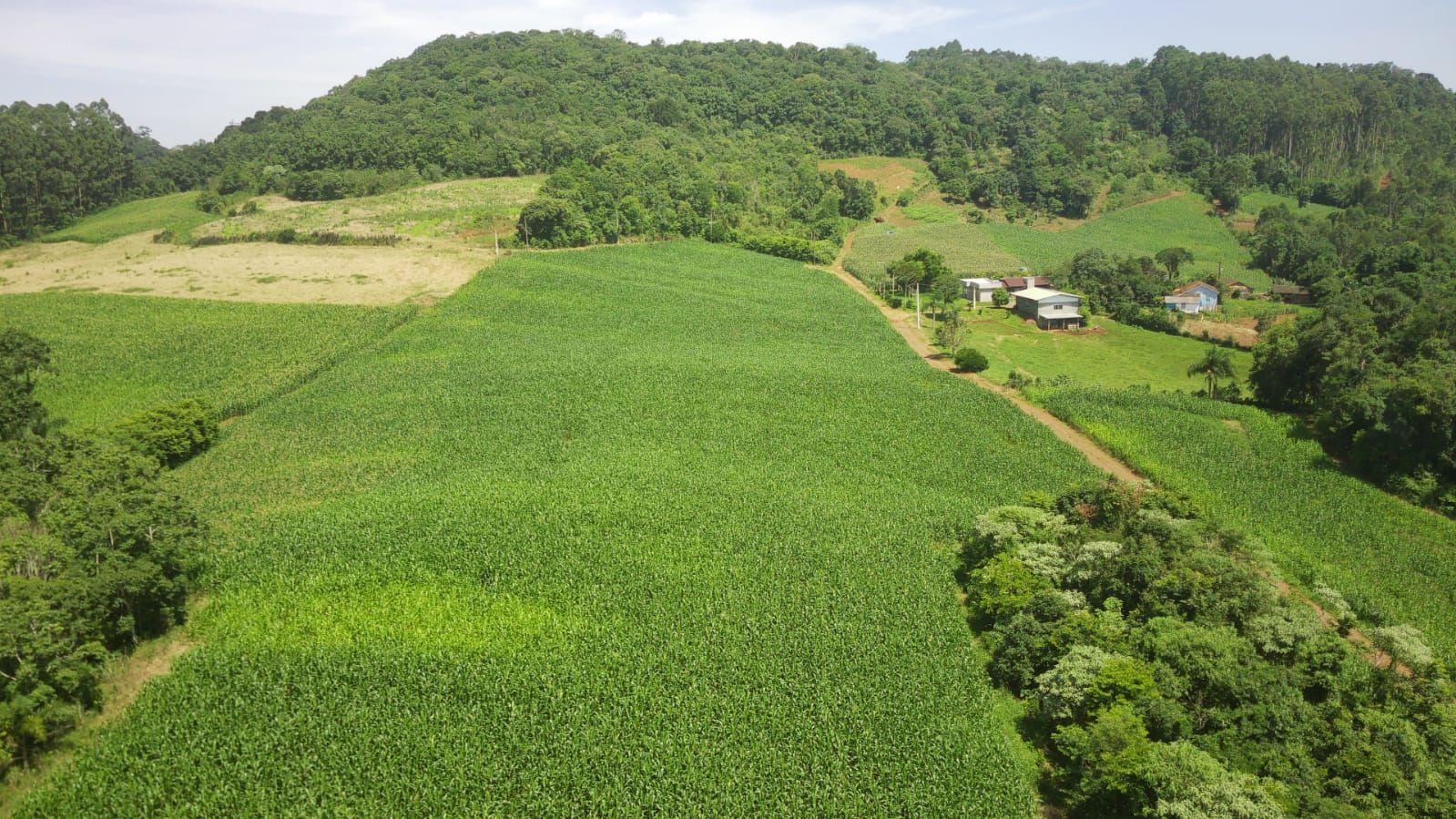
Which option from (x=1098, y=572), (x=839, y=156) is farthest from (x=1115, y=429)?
(x=839, y=156)

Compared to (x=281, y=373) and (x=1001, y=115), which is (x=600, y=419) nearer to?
(x=281, y=373)

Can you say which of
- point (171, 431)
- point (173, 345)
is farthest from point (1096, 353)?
point (173, 345)

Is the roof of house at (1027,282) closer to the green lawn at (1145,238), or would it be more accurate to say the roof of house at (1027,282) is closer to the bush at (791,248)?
the green lawn at (1145,238)

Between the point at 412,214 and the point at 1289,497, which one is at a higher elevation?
the point at 412,214

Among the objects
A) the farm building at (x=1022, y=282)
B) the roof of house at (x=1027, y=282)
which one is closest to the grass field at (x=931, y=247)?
the roof of house at (x=1027, y=282)

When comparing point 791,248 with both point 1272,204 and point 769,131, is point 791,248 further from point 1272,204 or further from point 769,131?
point 1272,204
